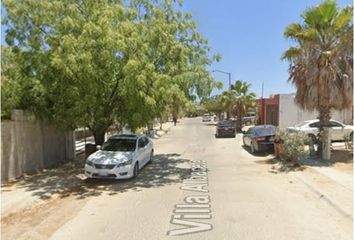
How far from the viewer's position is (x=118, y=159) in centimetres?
1373

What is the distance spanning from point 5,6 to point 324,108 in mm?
13833

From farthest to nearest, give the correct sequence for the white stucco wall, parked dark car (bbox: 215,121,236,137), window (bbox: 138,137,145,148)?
the white stucco wall
parked dark car (bbox: 215,121,236,137)
window (bbox: 138,137,145,148)

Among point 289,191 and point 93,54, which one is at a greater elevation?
point 93,54

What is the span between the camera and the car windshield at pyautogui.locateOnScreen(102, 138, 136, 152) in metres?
15.0

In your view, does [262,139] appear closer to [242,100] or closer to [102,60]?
[102,60]

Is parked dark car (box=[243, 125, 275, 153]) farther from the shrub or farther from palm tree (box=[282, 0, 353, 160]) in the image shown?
the shrub

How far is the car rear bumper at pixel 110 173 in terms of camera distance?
526 inches

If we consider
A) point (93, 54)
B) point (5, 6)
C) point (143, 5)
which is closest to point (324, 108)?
point (143, 5)

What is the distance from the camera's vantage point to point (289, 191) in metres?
11.5

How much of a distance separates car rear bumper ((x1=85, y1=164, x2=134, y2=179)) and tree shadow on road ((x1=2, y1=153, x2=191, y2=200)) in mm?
248

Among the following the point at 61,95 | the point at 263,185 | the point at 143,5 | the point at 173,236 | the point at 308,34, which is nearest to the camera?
the point at 173,236

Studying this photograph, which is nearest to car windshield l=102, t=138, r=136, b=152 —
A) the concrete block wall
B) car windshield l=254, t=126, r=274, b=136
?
the concrete block wall

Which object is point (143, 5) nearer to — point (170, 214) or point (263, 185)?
point (263, 185)

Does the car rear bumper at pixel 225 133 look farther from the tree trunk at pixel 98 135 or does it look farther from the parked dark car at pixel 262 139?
the tree trunk at pixel 98 135
